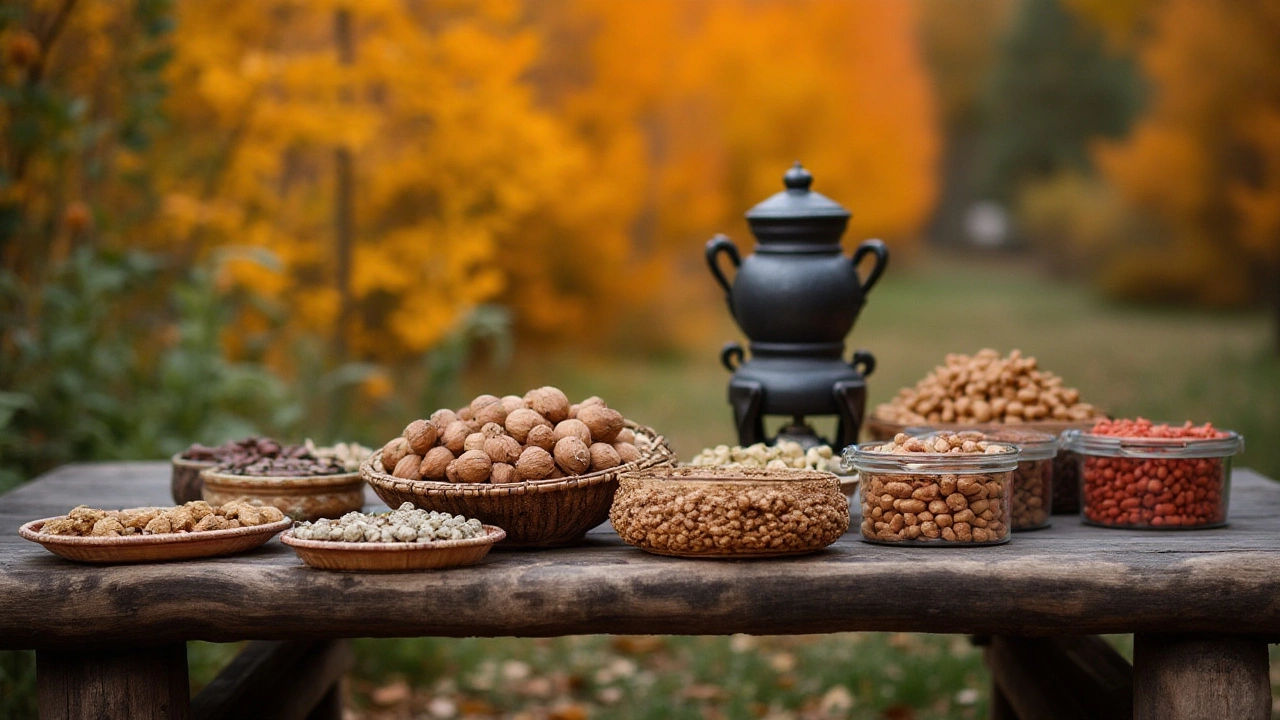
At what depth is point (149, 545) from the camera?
80.9 inches

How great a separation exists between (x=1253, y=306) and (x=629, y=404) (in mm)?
6129

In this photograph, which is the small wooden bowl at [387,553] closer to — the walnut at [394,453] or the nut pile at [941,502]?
the walnut at [394,453]

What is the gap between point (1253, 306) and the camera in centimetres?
1153

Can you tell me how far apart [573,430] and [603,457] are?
0.24 feet

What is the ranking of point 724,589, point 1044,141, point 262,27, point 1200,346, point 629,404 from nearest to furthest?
1. point 724,589
2. point 262,27
3. point 629,404
4. point 1200,346
5. point 1044,141

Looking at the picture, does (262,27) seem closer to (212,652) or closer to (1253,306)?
(212,652)

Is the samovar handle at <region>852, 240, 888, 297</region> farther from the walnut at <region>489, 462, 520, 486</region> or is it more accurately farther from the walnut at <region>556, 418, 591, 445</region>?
the walnut at <region>489, 462, 520, 486</region>

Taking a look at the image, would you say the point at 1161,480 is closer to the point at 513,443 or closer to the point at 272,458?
the point at 513,443

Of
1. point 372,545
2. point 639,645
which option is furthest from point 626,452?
point 639,645

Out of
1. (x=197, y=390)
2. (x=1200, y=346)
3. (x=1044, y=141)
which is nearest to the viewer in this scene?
(x=197, y=390)

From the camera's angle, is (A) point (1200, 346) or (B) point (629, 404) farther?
(A) point (1200, 346)

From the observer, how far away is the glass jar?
2.32 metres

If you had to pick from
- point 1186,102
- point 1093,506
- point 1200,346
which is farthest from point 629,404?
point 1093,506

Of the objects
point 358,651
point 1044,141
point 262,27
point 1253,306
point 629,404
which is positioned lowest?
point 358,651
